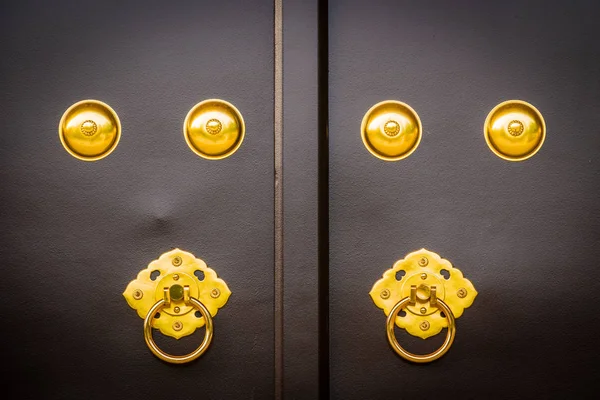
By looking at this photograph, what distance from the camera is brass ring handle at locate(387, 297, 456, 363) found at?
3.88ft

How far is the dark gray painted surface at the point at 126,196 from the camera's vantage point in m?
1.20

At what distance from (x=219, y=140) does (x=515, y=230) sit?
64 centimetres

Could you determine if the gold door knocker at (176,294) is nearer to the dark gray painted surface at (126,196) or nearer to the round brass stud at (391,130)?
the dark gray painted surface at (126,196)

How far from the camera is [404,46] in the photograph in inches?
48.8

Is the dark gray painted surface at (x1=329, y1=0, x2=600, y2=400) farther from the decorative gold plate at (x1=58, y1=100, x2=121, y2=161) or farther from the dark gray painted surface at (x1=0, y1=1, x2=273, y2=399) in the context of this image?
the decorative gold plate at (x1=58, y1=100, x2=121, y2=161)

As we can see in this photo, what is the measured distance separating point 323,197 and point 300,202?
58 millimetres

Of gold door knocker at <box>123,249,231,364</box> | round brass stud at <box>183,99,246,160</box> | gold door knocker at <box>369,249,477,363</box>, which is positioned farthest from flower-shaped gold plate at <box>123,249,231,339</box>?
gold door knocker at <box>369,249,477,363</box>

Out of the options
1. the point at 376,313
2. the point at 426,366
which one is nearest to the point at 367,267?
the point at 376,313

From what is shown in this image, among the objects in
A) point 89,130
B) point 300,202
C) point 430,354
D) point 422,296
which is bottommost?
point 430,354

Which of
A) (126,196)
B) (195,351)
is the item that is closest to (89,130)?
(126,196)

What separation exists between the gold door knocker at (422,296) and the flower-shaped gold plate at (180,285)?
1.08 feet

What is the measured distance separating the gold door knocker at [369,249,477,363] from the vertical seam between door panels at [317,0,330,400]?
0.37 ft

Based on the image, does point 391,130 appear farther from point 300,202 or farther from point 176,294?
point 176,294

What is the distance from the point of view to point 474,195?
1.21 metres
